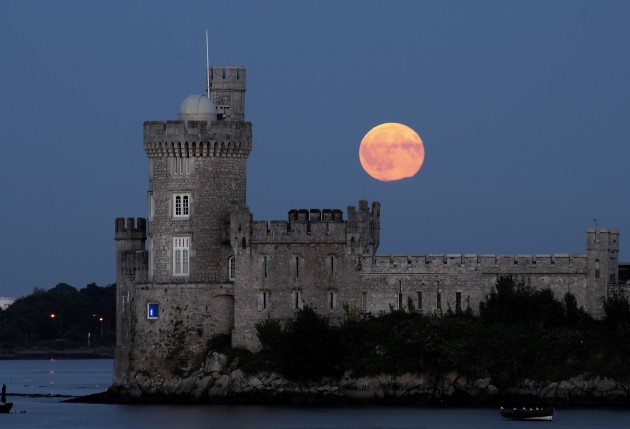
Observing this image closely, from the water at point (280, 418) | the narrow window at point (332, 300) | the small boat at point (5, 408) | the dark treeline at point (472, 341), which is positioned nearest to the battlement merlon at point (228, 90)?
the narrow window at point (332, 300)

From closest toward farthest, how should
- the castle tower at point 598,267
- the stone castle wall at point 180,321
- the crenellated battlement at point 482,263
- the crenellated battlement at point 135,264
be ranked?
the castle tower at point 598,267 → the crenellated battlement at point 482,263 → the stone castle wall at point 180,321 → the crenellated battlement at point 135,264

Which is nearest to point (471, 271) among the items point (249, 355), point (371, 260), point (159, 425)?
point (371, 260)

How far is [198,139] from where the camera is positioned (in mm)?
105875

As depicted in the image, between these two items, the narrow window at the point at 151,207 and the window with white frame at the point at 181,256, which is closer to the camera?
the window with white frame at the point at 181,256

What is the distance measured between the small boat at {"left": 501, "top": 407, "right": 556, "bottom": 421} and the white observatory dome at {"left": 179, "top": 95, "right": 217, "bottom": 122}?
2205cm

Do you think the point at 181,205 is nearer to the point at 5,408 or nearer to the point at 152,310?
the point at 152,310

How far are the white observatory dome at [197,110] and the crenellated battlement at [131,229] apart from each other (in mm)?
7424

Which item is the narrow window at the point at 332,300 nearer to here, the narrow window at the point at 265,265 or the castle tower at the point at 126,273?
the narrow window at the point at 265,265

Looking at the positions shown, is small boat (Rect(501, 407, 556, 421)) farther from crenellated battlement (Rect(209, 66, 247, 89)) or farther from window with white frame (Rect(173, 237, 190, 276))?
crenellated battlement (Rect(209, 66, 247, 89))

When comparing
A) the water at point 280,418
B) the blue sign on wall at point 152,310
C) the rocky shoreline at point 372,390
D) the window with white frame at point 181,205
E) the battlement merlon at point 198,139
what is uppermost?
the battlement merlon at point 198,139

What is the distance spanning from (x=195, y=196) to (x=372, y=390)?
1344cm

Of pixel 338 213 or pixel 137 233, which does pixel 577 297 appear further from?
pixel 137 233

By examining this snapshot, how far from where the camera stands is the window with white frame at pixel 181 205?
106 m

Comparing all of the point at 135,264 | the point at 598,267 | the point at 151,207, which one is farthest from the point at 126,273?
the point at 598,267
